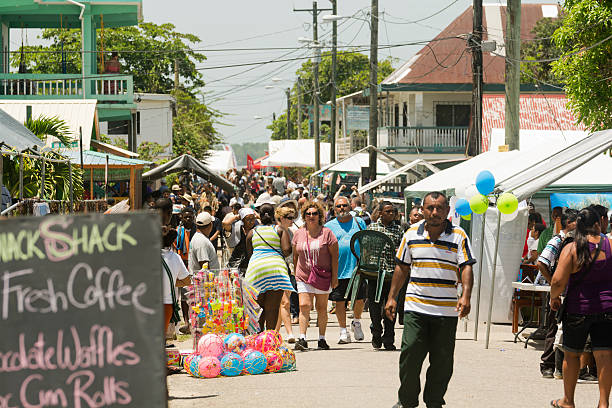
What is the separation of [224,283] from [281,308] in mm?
1378

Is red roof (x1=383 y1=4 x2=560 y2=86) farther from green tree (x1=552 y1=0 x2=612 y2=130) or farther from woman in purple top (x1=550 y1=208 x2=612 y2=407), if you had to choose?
woman in purple top (x1=550 y1=208 x2=612 y2=407)

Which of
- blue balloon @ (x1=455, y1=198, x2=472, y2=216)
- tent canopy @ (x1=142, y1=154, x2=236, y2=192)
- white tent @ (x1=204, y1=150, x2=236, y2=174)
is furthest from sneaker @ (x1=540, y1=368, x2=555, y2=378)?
white tent @ (x1=204, y1=150, x2=236, y2=174)

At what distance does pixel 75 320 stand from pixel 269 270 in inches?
270

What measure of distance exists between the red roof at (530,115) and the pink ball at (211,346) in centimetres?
2482

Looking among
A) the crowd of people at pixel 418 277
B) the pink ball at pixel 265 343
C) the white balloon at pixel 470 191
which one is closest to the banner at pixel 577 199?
the crowd of people at pixel 418 277

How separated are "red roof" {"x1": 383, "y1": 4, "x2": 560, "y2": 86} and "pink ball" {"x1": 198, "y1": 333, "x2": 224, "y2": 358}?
30.3 meters

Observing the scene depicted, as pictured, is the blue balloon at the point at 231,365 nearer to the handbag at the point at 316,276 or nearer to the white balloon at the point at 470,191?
the handbag at the point at 316,276

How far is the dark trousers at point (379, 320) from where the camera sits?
38.2 ft

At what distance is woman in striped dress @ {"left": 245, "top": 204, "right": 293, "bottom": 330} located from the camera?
11.3 metres

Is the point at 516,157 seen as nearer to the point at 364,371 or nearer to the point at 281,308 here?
the point at 281,308

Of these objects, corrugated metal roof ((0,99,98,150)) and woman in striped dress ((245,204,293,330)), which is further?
corrugated metal roof ((0,99,98,150))

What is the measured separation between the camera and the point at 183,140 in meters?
57.7

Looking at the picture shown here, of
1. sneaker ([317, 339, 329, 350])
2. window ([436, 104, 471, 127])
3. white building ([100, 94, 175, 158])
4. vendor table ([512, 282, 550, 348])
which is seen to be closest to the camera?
vendor table ([512, 282, 550, 348])

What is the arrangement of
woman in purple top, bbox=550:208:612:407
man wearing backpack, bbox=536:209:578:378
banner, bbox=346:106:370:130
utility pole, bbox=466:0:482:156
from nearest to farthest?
woman in purple top, bbox=550:208:612:407
man wearing backpack, bbox=536:209:578:378
utility pole, bbox=466:0:482:156
banner, bbox=346:106:370:130
